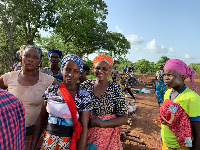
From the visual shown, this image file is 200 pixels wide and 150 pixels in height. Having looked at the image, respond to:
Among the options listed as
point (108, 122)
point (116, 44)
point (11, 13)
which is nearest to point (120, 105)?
point (108, 122)

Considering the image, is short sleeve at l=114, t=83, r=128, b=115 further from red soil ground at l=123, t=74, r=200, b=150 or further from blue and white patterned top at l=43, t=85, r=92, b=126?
red soil ground at l=123, t=74, r=200, b=150

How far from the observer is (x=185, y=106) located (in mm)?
1622

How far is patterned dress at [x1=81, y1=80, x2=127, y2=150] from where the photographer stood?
158 cm

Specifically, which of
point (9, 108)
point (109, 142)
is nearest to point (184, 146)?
point (109, 142)

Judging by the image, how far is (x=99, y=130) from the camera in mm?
1577

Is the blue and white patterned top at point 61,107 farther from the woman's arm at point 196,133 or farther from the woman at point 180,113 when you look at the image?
the woman's arm at point 196,133

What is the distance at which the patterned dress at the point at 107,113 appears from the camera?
62.1 inches

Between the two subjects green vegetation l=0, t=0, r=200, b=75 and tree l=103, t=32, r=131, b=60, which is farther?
tree l=103, t=32, r=131, b=60

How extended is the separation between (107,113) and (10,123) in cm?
108

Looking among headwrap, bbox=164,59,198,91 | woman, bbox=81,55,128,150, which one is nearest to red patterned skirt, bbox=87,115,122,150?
woman, bbox=81,55,128,150

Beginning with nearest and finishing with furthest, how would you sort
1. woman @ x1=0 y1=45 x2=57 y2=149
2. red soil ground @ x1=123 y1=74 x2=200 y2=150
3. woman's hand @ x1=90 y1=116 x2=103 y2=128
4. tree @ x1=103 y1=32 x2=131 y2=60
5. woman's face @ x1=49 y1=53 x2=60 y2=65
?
woman's hand @ x1=90 y1=116 x2=103 y2=128 → woman @ x1=0 y1=45 x2=57 y2=149 → woman's face @ x1=49 y1=53 x2=60 y2=65 → red soil ground @ x1=123 y1=74 x2=200 y2=150 → tree @ x1=103 y1=32 x2=131 y2=60

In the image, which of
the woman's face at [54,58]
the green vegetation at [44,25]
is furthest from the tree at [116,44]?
the woman's face at [54,58]

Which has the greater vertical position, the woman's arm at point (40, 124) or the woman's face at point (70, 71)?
the woman's face at point (70, 71)

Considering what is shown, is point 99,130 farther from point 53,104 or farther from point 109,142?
point 53,104
